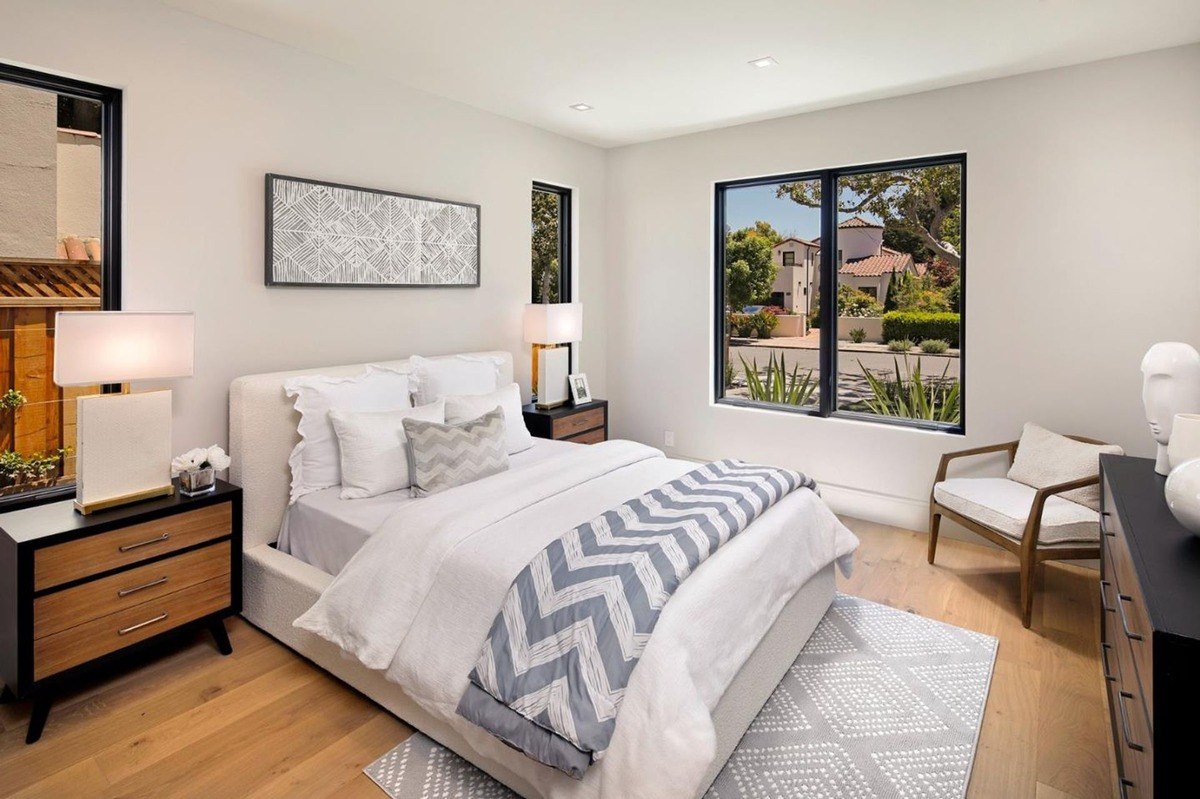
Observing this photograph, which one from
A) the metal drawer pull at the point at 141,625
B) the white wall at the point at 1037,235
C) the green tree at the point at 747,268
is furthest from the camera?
the green tree at the point at 747,268

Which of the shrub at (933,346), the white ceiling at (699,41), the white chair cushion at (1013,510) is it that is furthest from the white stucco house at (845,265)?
the white chair cushion at (1013,510)

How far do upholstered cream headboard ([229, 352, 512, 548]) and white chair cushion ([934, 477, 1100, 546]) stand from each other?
3.31 meters

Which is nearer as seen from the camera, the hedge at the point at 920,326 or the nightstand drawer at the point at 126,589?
the nightstand drawer at the point at 126,589

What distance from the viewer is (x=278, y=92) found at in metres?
3.27

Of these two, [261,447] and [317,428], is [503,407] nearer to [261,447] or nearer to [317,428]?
[317,428]

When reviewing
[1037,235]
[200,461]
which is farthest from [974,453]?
[200,461]

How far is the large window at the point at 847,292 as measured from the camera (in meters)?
4.16

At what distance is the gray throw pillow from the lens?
2.92 m

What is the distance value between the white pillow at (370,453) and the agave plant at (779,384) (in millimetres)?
2869

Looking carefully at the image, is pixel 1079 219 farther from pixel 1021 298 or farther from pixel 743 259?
pixel 743 259

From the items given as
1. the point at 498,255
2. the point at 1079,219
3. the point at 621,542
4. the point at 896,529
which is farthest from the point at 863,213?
the point at 621,542

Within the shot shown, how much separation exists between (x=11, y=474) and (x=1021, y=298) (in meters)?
4.88

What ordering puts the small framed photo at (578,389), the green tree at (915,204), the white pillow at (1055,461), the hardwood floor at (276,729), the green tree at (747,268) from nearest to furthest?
the hardwood floor at (276,729) < the white pillow at (1055,461) < the green tree at (915,204) < the small framed photo at (578,389) < the green tree at (747,268)

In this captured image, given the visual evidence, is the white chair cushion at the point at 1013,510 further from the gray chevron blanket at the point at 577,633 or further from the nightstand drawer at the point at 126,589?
the nightstand drawer at the point at 126,589
